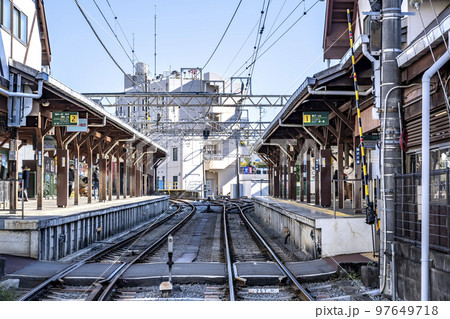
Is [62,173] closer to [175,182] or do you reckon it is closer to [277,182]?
[277,182]

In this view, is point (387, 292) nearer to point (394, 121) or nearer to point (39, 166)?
point (394, 121)

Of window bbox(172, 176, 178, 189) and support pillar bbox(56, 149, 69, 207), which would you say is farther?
window bbox(172, 176, 178, 189)

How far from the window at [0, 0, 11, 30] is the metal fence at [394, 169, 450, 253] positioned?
11.1 metres

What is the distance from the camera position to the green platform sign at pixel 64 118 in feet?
51.0

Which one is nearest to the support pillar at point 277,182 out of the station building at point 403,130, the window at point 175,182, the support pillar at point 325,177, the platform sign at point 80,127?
the support pillar at point 325,177

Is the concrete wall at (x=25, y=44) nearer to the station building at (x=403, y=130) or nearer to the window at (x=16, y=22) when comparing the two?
the window at (x=16, y=22)

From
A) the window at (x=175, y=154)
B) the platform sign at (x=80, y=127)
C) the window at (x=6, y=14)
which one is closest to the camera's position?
the window at (x=6, y=14)

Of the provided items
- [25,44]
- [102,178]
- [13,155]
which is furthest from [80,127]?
[102,178]

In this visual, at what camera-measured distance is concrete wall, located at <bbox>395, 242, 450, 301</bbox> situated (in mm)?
6098

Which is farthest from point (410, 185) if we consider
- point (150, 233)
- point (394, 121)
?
point (150, 233)

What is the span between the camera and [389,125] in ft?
24.7

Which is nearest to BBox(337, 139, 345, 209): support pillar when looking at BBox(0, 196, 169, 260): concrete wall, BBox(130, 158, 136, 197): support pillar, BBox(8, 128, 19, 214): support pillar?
BBox(0, 196, 169, 260): concrete wall

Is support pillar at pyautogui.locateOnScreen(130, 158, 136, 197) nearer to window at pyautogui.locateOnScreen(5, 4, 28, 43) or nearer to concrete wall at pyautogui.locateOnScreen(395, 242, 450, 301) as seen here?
window at pyautogui.locateOnScreen(5, 4, 28, 43)

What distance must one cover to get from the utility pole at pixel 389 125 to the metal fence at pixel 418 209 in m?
0.12
